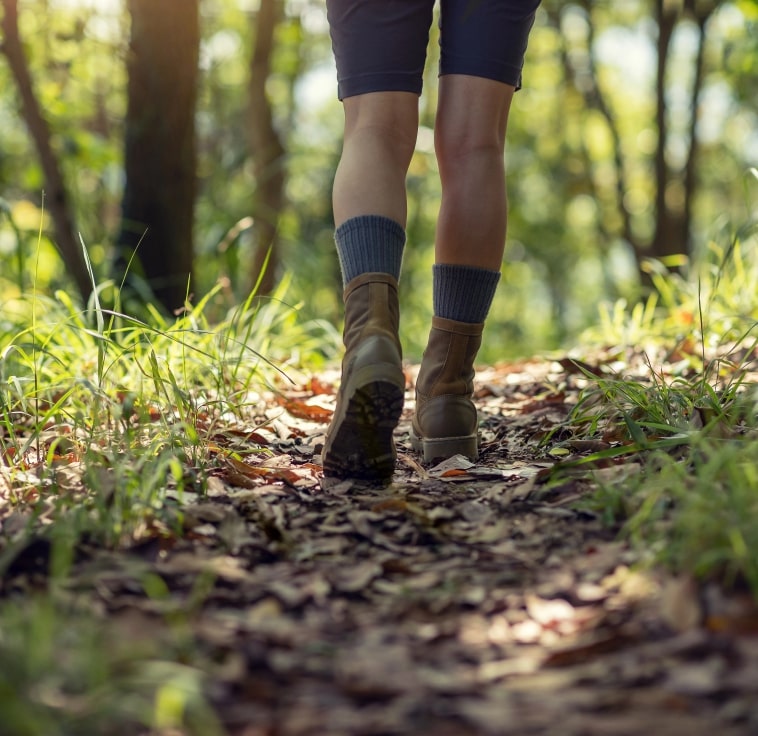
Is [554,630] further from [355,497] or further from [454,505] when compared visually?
[355,497]

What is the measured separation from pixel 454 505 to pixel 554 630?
528 millimetres

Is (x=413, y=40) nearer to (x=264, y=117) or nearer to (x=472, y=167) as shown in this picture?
(x=472, y=167)

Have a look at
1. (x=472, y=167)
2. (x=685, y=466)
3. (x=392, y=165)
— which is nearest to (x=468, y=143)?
(x=472, y=167)

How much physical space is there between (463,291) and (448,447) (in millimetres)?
359

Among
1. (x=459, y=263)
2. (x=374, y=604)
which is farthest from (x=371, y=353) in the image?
(x=374, y=604)

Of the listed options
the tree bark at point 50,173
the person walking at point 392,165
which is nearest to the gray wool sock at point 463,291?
the person walking at point 392,165

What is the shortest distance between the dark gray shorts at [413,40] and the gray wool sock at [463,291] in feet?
1.31

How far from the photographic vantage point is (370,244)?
1.79 metres

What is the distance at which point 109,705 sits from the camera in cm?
85

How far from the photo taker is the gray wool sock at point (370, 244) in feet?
5.87

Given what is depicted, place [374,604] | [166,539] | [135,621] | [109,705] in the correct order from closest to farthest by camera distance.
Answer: [109,705] → [135,621] → [374,604] → [166,539]

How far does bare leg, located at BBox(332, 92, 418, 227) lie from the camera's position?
1.80m

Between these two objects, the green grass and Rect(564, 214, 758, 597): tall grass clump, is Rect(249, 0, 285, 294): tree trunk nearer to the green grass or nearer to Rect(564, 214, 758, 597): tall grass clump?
the green grass

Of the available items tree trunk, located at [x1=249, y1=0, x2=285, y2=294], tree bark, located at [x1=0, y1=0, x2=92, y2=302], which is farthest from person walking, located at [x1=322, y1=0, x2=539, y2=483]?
tree trunk, located at [x1=249, y1=0, x2=285, y2=294]
